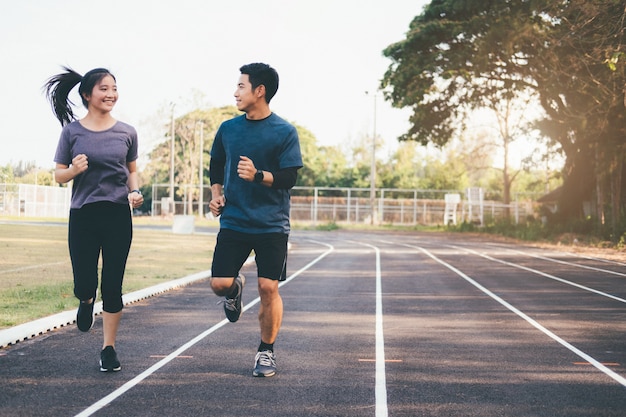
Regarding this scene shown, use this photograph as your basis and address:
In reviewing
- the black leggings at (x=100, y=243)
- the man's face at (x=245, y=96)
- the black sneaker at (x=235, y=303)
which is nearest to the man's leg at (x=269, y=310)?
the black sneaker at (x=235, y=303)

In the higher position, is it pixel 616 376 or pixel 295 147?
pixel 295 147

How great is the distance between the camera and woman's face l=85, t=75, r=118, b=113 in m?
5.83

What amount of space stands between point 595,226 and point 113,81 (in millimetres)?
27650

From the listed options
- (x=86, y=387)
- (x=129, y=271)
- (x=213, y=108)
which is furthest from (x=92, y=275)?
(x=213, y=108)

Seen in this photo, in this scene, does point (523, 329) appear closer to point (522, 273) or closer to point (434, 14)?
point (522, 273)

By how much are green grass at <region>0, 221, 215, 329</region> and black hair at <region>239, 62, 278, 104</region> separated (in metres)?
3.93

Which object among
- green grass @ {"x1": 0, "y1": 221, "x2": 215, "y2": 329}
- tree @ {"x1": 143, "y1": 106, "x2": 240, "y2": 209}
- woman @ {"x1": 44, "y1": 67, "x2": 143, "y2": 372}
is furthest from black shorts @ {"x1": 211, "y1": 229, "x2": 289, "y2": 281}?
tree @ {"x1": 143, "y1": 106, "x2": 240, "y2": 209}

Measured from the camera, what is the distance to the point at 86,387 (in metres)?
5.47

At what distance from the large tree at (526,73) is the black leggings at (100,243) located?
56.1 feet

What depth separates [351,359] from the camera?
6.80m

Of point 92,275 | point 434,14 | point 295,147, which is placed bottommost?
point 92,275

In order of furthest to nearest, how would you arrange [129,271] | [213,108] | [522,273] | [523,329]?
[213,108] → [522,273] → [129,271] → [523,329]

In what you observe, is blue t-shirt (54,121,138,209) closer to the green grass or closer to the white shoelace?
the white shoelace

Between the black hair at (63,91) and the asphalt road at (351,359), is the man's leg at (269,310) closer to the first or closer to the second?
the asphalt road at (351,359)
